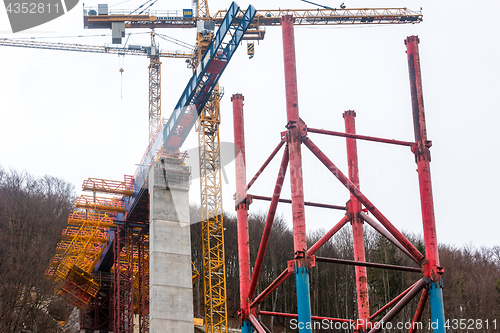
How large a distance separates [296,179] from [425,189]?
167 inches

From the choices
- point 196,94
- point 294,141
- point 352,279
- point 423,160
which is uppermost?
point 196,94

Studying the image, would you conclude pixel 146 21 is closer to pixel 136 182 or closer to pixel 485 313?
pixel 136 182

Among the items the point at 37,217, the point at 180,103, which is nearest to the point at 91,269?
the point at 37,217

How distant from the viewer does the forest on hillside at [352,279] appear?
56438mm

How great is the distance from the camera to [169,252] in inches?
1426

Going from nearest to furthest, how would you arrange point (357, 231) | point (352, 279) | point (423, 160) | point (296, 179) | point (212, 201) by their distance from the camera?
1. point (296, 179)
2. point (423, 160)
3. point (357, 231)
4. point (212, 201)
5. point (352, 279)

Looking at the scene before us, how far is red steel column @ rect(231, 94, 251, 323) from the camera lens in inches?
847

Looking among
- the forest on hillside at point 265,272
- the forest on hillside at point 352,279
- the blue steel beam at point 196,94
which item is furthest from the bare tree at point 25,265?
the forest on hillside at point 352,279

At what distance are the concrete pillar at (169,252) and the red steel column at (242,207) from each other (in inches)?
571

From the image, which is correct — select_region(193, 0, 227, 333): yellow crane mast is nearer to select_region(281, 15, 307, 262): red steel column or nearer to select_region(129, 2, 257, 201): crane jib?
select_region(129, 2, 257, 201): crane jib

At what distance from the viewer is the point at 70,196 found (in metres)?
84.5

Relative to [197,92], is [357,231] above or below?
below

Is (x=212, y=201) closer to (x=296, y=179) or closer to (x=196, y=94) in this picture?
(x=196, y=94)

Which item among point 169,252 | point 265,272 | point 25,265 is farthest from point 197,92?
point 265,272
